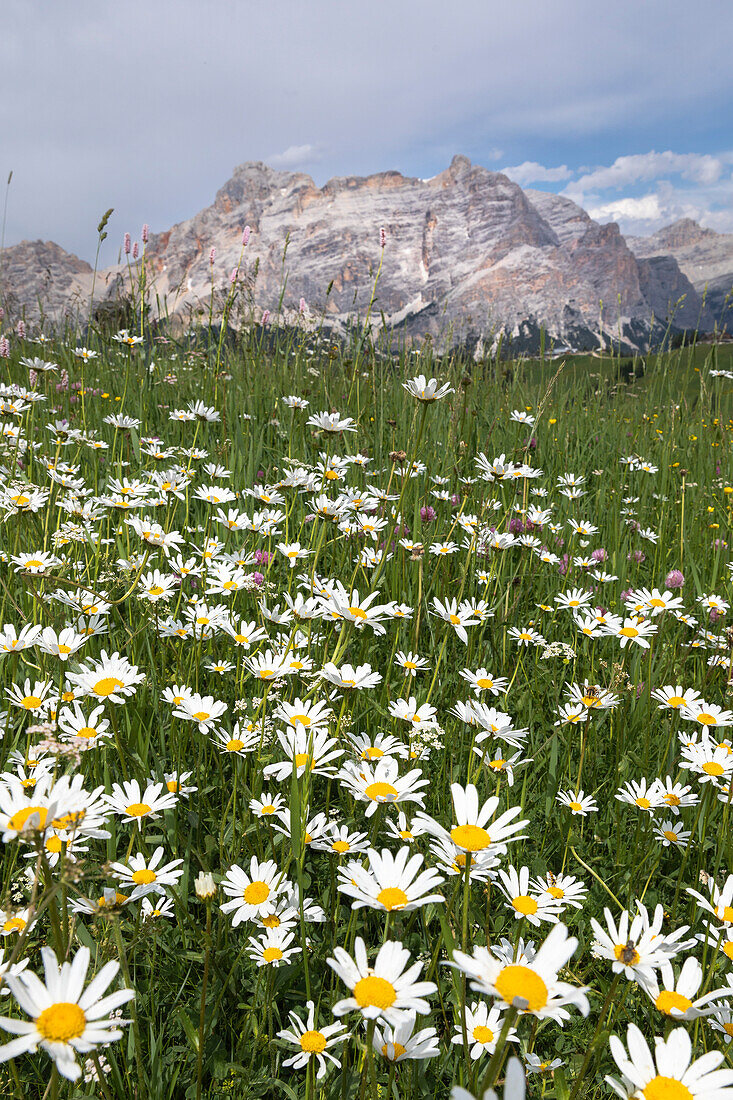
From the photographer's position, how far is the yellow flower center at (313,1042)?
94 cm

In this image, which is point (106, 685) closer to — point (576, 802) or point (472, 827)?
point (472, 827)

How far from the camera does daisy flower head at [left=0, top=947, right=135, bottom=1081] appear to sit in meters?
0.59

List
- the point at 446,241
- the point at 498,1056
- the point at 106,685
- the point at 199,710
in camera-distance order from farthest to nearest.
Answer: the point at 446,241
the point at 199,710
the point at 106,685
the point at 498,1056

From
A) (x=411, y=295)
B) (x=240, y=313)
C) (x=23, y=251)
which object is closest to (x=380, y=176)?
(x=411, y=295)

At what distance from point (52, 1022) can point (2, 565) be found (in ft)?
6.35

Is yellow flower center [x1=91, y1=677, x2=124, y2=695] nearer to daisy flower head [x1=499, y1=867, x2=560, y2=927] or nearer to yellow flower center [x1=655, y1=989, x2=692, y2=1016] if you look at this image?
daisy flower head [x1=499, y1=867, x2=560, y2=927]

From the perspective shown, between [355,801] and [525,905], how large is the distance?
1.51 feet

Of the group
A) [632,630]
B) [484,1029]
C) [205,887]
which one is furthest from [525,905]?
[632,630]

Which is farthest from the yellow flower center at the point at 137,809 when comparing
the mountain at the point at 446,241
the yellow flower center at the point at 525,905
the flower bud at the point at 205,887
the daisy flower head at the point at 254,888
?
the mountain at the point at 446,241

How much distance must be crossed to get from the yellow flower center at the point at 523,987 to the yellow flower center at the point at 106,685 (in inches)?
38.0

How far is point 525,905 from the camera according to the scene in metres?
1.07

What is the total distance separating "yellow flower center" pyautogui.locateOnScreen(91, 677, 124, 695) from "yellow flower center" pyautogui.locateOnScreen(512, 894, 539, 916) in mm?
894

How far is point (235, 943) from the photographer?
4.00 feet

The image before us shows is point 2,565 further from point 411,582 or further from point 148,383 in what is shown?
point 148,383
